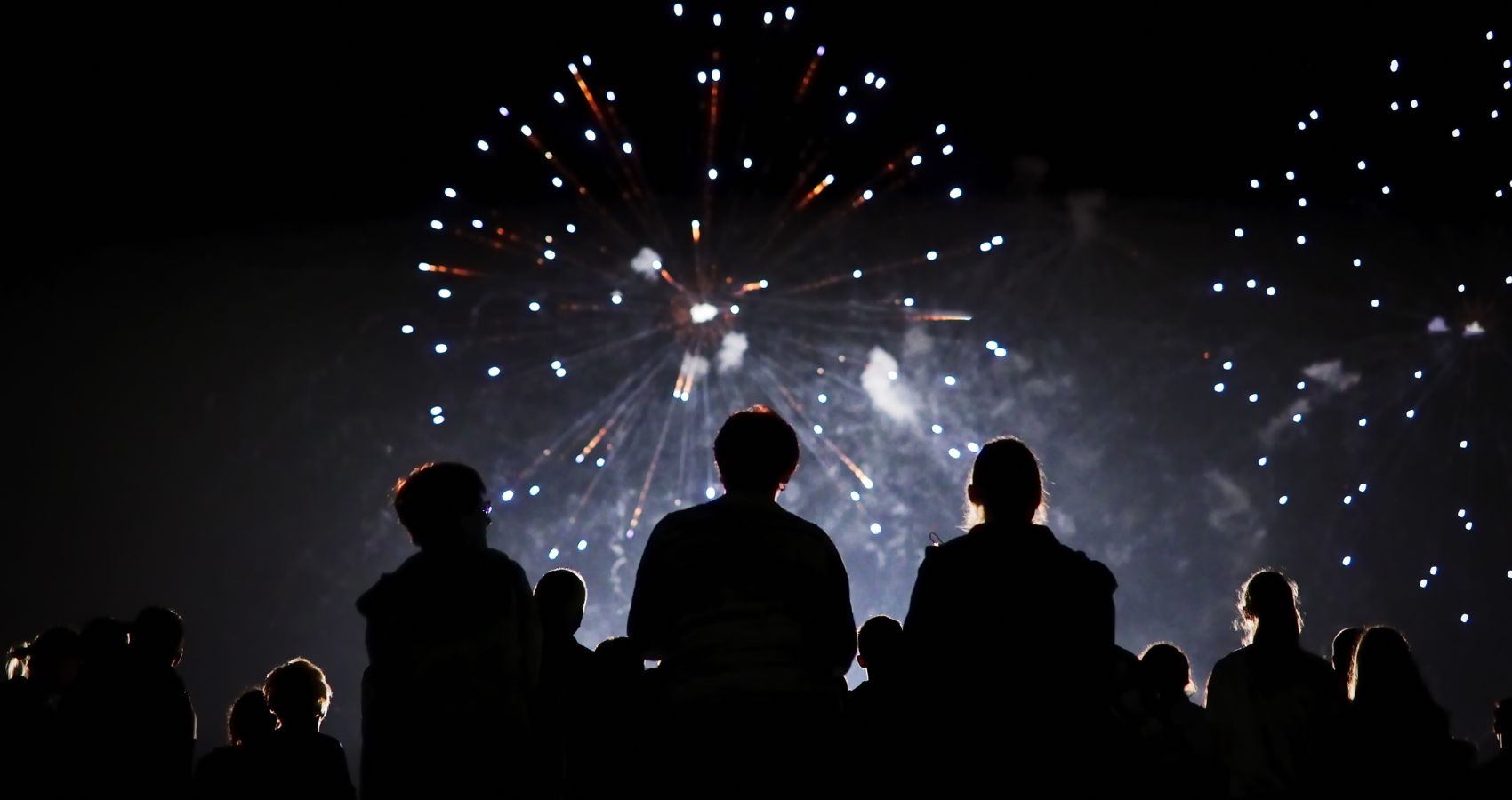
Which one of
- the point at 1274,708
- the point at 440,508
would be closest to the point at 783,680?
the point at 440,508

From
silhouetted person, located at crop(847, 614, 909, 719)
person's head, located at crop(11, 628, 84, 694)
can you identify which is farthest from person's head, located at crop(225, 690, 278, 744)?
silhouetted person, located at crop(847, 614, 909, 719)

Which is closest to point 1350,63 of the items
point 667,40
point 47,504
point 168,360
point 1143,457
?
point 1143,457

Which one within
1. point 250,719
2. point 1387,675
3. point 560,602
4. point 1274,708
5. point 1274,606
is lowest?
point 250,719

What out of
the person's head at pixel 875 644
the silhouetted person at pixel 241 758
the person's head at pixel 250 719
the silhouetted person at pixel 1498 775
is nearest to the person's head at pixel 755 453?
the person's head at pixel 875 644

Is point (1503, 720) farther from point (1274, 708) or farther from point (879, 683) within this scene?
point (879, 683)

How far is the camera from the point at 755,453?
279 cm

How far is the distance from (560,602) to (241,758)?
1.16 m

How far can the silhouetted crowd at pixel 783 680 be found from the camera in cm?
252

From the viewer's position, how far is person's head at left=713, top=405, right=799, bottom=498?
2.78 m

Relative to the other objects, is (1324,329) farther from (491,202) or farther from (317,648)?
(317,648)

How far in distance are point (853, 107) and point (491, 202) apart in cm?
402

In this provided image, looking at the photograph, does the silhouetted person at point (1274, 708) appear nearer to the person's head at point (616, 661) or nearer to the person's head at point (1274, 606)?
the person's head at point (1274, 606)

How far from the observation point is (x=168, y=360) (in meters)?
13.3

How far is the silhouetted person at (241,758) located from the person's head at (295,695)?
110 millimetres
